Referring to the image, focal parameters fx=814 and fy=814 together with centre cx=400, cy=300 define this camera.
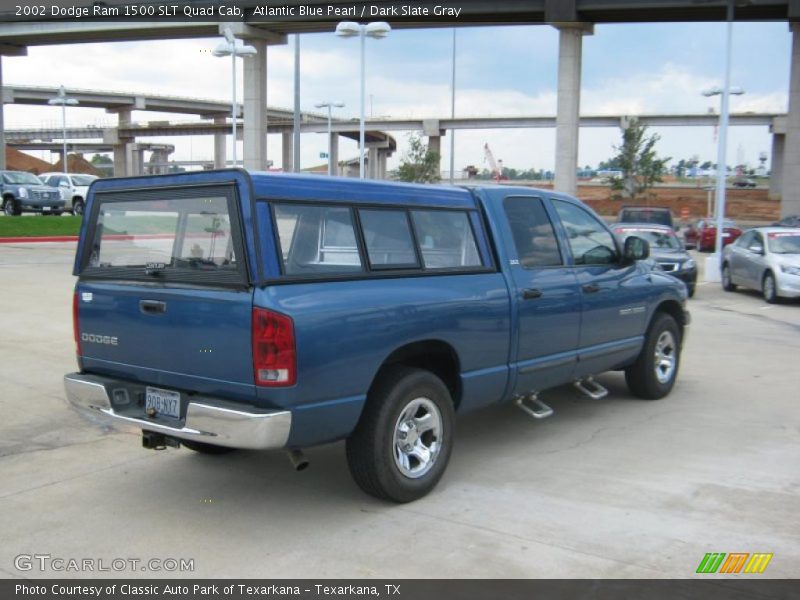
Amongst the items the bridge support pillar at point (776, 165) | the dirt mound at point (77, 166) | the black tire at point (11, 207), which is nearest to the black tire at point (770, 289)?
the black tire at point (11, 207)

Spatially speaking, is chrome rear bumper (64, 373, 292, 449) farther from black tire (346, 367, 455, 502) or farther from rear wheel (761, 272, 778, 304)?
rear wheel (761, 272, 778, 304)

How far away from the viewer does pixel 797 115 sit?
1507 inches

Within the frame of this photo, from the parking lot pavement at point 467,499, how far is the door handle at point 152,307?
1.26 meters

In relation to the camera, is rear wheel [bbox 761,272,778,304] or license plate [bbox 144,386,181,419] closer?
license plate [bbox 144,386,181,419]

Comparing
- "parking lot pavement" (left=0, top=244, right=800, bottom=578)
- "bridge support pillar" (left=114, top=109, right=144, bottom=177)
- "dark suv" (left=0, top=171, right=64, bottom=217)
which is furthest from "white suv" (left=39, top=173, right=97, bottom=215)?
"bridge support pillar" (left=114, top=109, right=144, bottom=177)

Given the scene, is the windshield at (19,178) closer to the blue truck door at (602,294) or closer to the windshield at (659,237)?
the windshield at (659,237)

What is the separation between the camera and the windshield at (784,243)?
17.0 metres

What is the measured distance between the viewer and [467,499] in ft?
17.2

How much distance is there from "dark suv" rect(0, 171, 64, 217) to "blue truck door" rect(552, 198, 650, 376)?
30.3m

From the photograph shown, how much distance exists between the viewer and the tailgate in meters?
4.50

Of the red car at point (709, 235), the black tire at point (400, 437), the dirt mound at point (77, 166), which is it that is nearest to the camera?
the black tire at point (400, 437)

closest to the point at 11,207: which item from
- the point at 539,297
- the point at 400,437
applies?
the point at 539,297

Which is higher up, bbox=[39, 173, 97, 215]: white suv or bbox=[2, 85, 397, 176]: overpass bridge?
bbox=[2, 85, 397, 176]: overpass bridge

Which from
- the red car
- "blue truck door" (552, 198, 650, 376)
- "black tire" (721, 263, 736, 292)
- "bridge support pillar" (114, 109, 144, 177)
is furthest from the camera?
"bridge support pillar" (114, 109, 144, 177)
